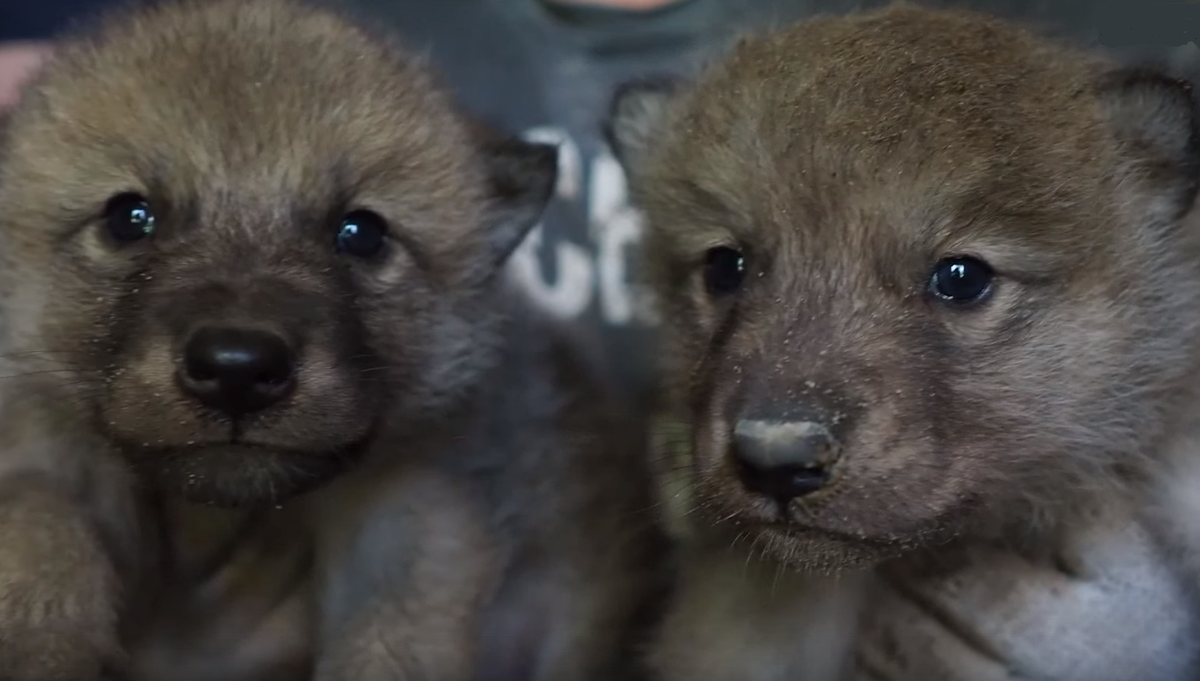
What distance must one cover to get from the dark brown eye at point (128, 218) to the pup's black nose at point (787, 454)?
1.10 meters

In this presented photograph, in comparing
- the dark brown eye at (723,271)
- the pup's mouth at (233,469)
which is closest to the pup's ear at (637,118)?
the dark brown eye at (723,271)

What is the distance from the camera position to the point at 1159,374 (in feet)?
7.00

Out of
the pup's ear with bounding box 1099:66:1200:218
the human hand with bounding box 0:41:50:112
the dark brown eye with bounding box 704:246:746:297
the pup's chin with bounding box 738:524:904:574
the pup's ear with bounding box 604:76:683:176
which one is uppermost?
the pup's ear with bounding box 1099:66:1200:218

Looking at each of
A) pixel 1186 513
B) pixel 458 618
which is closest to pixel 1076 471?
pixel 1186 513

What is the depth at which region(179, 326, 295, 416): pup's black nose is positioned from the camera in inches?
71.8

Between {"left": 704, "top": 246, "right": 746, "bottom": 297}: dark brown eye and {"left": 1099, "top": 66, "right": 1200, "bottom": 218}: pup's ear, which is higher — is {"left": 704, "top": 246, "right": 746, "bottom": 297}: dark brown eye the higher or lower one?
the lower one

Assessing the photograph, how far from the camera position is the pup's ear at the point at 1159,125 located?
2.10 meters

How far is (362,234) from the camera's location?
2.32 metres

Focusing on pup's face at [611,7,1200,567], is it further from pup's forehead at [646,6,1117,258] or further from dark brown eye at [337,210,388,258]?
dark brown eye at [337,210,388,258]

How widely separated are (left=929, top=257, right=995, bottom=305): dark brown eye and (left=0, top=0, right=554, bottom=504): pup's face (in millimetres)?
928

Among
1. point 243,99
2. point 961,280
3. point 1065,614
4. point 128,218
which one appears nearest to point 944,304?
point 961,280

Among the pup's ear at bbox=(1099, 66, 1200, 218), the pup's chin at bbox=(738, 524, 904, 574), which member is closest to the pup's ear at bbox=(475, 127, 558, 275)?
the pup's chin at bbox=(738, 524, 904, 574)

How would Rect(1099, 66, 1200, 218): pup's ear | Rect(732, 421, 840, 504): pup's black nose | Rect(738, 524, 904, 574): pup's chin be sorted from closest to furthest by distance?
Rect(732, 421, 840, 504): pup's black nose, Rect(738, 524, 904, 574): pup's chin, Rect(1099, 66, 1200, 218): pup's ear

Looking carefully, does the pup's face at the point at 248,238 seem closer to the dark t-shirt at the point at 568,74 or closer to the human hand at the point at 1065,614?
the dark t-shirt at the point at 568,74
